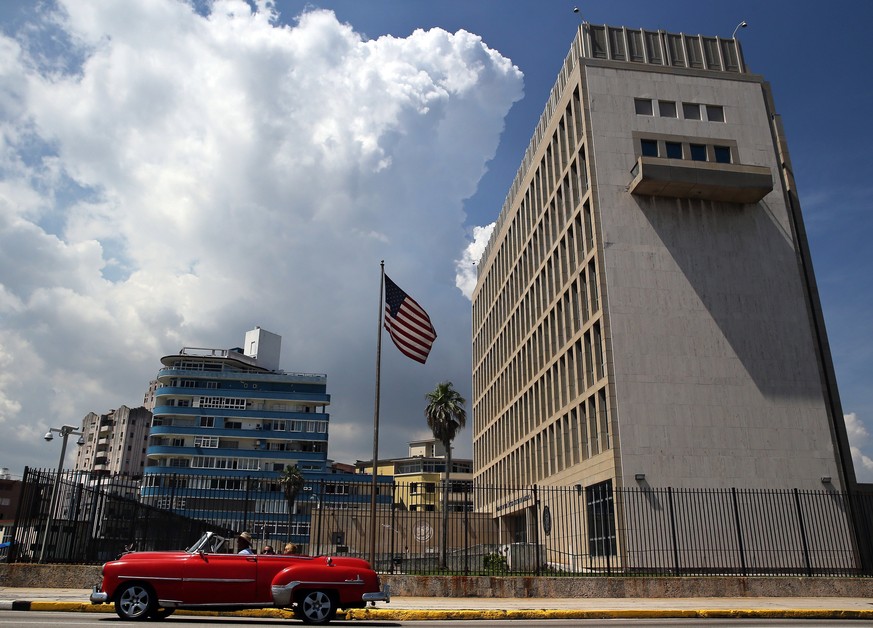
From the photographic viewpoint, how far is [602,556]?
34.4 m

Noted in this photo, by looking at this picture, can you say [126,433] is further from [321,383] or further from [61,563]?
[61,563]

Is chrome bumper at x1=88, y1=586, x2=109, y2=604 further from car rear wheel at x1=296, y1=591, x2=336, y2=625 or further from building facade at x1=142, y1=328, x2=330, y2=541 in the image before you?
building facade at x1=142, y1=328, x2=330, y2=541

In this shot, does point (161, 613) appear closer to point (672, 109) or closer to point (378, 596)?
point (378, 596)

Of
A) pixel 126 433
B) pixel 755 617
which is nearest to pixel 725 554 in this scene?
pixel 755 617

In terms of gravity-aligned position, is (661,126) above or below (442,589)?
above

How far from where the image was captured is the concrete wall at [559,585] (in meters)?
18.8

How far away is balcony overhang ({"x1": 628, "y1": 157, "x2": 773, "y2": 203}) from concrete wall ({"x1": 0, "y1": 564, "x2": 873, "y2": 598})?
863 inches

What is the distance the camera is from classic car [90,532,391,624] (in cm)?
1216

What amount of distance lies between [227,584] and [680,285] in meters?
30.4

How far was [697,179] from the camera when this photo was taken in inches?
1471

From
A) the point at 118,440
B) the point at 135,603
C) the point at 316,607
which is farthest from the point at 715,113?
the point at 118,440

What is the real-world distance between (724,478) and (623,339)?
26.7ft

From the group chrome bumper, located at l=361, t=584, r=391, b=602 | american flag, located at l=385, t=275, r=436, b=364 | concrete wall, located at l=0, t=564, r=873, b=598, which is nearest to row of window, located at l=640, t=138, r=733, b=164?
american flag, located at l=385, t=275, r=436, b=364

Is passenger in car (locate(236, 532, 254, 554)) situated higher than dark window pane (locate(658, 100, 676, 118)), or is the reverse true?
dark window pane (locate(658, 100, 676, 118))
